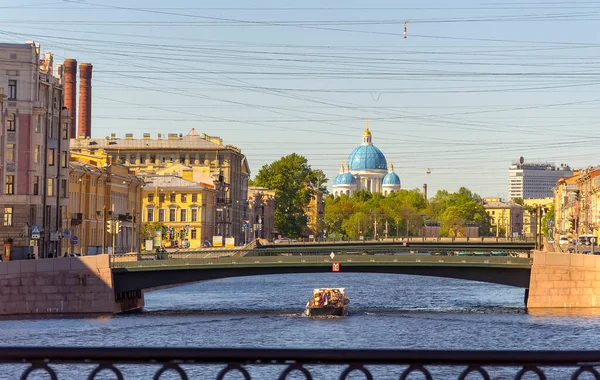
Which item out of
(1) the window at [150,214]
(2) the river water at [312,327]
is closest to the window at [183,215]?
(1) the window at [150,214]

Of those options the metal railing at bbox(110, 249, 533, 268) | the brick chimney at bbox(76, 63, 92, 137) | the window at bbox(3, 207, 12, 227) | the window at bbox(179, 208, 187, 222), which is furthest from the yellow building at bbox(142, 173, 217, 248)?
the metal railing at bbox(110, 249, 533, 268)

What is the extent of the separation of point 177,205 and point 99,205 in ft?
130

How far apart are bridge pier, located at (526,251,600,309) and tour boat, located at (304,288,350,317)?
1023 cm

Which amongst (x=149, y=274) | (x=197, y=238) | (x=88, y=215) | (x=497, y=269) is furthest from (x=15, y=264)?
(x=197, y=238)

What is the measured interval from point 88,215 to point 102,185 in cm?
675

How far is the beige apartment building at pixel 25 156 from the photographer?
276 ft

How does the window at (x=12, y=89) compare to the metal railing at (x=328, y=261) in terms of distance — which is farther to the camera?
the window at (x=12, y=89)

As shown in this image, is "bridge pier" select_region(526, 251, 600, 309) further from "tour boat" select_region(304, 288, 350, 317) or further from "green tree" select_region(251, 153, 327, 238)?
"green tree" select_region(251, 153, 327, 238)

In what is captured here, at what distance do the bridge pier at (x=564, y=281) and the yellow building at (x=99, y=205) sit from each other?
36.8m

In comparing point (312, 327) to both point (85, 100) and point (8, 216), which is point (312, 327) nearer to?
point (8, 216)

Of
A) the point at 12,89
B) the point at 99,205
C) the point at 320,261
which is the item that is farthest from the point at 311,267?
the point at 99,205

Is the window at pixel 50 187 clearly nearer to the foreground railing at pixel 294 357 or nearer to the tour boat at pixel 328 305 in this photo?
the tour boat at pixel 328 305

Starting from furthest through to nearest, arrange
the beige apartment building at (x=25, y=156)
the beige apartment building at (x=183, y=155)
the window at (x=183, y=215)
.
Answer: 1. the beige apartment building at (x=183, y=155)
2. the window at (x=183, y=215)
3. the beige apartment building at (x=25, y=156)

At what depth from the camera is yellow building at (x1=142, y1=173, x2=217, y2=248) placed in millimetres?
154875
